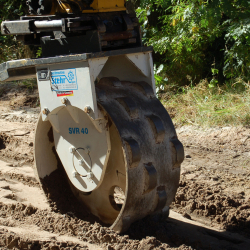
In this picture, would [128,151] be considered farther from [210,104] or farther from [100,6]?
[210,104]

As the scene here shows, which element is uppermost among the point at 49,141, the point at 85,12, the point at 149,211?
the point at 85,12

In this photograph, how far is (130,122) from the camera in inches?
101

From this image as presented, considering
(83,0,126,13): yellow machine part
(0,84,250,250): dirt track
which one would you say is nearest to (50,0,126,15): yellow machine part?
(83,0,126,13): yellow machine part

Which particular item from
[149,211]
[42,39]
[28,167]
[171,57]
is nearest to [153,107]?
[149,211]

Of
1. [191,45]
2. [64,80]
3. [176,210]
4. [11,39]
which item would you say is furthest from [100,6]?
[11,39]

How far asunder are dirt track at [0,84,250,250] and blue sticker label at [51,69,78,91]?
1.09m

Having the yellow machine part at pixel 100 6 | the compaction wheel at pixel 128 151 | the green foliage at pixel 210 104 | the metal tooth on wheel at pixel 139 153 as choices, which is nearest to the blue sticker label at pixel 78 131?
the compaction wheel at pixel 128 151

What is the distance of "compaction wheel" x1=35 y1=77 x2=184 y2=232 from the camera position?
2.49 metres

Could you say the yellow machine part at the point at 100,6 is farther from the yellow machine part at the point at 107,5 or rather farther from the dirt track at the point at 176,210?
the dirt track at the point at 176,210

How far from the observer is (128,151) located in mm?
2406

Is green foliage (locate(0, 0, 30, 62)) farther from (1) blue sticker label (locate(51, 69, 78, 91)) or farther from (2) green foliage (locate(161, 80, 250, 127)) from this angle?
(1) blue sticker label (locate(51, 69, 78, 91))

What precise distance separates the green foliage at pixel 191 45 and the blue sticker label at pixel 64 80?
11.6ft

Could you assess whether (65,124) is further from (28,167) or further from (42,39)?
(28,167)

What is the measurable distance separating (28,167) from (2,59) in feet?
15.7
